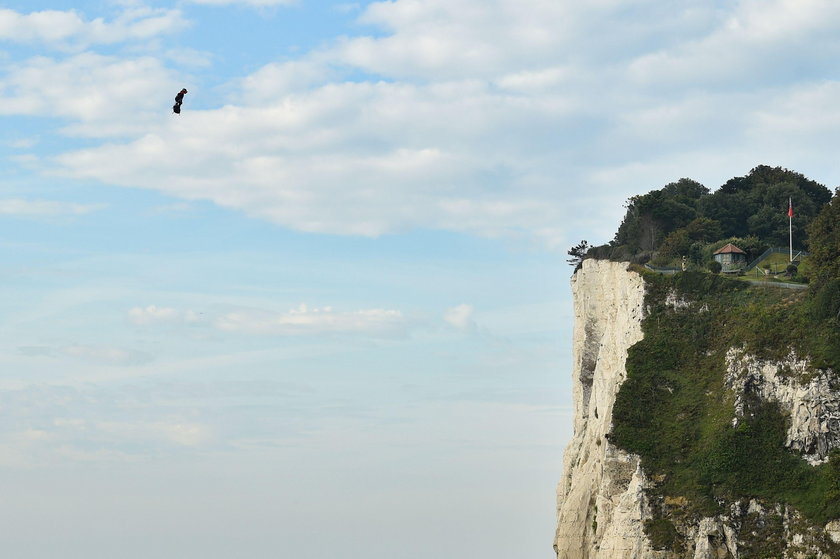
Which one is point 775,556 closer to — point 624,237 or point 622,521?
point 622,521

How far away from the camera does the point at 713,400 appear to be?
79.2 m

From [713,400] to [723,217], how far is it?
43.0 metres

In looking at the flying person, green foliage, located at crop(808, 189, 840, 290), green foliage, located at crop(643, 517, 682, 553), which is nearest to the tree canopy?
green foliage, located at crop(808, 189, 840, 290)

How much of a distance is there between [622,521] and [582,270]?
29.8 meters

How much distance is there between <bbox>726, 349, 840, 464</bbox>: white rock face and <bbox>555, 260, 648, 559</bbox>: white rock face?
8.88 meters

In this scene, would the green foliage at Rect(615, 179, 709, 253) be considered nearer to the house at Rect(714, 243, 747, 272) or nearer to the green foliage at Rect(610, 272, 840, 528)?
the house at Rect(714, 243, 747, 272)

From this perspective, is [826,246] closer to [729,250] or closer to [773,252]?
[729,250]

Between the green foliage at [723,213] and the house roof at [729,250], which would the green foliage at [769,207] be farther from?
the house roof at [729,250]

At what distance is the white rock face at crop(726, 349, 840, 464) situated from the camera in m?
73.6

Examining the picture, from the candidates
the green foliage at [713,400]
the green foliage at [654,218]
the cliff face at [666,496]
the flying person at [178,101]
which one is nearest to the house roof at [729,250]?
the green foliage at [654,218]

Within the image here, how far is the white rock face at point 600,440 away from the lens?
77.3 metres

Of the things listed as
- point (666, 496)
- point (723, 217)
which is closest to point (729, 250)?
point (723, 217)

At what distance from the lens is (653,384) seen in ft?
271

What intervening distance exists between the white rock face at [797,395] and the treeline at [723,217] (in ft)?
77.4
